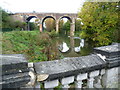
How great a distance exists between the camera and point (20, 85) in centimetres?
124

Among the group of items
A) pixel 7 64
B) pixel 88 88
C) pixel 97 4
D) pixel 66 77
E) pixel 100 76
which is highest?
pixel 97 4

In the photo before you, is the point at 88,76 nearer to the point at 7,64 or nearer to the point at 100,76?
the point at 100,76

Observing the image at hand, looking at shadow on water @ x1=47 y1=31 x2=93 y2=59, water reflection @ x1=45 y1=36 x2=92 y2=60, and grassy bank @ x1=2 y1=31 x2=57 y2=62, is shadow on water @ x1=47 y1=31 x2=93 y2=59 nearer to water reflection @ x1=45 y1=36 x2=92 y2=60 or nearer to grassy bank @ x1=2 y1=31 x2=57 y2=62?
water reflection @ x1=45 y1=36 x2=92 y2=60

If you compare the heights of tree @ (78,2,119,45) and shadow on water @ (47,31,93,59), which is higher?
tree @ (78,2,119,45)

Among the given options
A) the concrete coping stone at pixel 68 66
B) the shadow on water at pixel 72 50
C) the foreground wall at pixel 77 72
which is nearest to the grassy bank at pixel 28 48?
the shadow on water at pixel 72 50

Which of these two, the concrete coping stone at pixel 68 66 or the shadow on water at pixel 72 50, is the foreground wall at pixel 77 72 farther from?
the shadow on water at pixel 72 50

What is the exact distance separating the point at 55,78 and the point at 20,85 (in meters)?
0.47

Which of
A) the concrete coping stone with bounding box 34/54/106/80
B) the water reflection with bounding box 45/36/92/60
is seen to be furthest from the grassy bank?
the concrete coping stone with bounding box 34/54/106/80

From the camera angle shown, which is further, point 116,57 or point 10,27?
point 10,27

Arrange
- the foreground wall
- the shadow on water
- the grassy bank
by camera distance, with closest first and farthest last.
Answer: the foreground wall < the grassy bank < the shadow on water

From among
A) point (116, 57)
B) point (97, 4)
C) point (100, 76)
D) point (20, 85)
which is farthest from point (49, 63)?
point (97, 4)

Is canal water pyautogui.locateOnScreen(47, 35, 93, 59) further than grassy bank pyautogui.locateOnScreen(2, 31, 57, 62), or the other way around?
canal water pyautogui.locateOnScreen(47, 35, 93, 59)

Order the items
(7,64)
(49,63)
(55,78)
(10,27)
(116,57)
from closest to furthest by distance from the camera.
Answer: (7,64) → (55,78) → (49,63) → (116,57) → (10,27)

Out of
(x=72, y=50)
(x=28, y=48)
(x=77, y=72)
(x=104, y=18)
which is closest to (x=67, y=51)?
(x=72, y=50)
